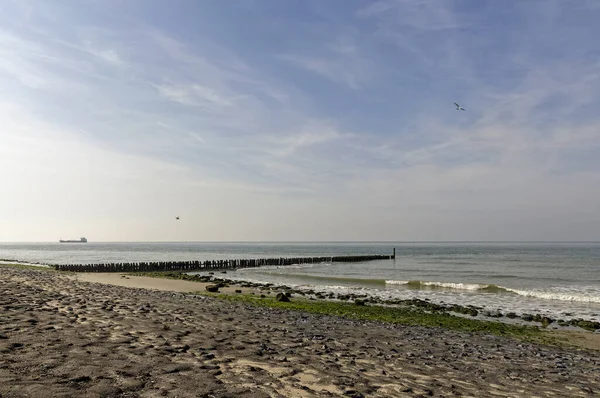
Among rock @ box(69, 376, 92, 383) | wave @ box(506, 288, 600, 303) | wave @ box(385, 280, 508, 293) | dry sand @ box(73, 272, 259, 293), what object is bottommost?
wave @ box(385, 280, 508, 293)

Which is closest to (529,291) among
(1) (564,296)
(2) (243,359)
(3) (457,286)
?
(1) (564,296)

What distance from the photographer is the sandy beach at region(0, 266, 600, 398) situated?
6.12m

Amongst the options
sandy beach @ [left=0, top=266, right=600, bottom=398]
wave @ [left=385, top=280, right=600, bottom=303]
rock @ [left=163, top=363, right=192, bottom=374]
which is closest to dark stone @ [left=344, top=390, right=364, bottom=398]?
sandy beach @ [left=0, top=266, right=600, bottom=398]

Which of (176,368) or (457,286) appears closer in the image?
(176,368)

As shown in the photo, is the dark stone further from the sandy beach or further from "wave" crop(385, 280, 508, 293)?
"wave" crop(385, 280, 508, 293)

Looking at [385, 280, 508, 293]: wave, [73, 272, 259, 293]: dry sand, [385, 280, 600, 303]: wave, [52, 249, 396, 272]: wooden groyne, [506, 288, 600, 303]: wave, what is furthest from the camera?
[52, 249, 396, 272]: wooden groyne

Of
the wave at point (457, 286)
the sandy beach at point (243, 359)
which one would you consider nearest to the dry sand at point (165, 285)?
the sandy beach at point (243, 359)

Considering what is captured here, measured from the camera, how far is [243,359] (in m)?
8.02

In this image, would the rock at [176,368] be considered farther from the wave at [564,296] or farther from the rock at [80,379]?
the wave at [564,296]

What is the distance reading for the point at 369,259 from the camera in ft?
318

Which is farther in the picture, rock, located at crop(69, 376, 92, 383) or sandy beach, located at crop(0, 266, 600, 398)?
sandy beach, located at crop(0, 266, 600, 398)

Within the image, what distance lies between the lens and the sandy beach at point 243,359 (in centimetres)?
612

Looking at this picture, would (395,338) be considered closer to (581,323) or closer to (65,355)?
(65,355)

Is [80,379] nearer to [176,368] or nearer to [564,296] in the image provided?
[176,368]
